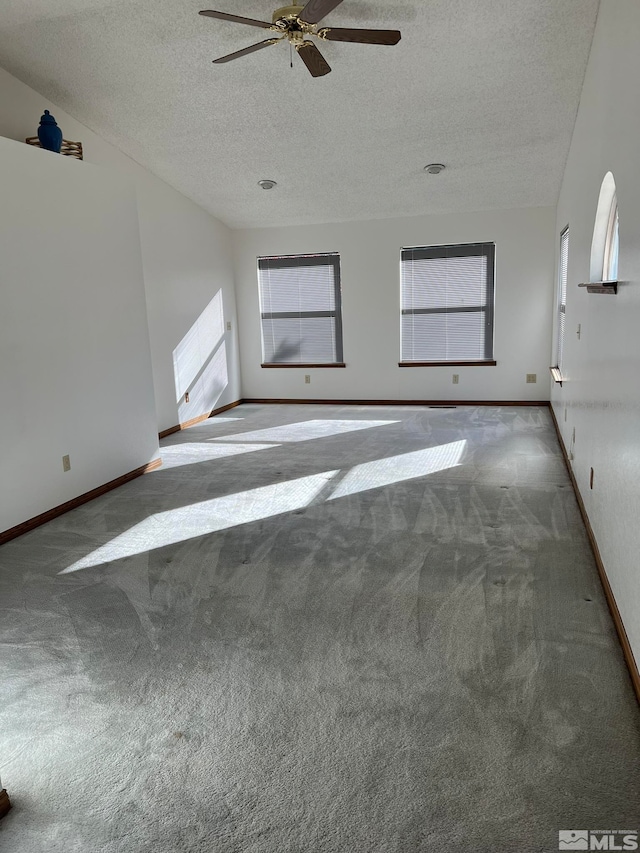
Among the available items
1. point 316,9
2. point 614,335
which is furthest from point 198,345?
point 614,335

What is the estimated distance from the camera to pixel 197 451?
5.13m

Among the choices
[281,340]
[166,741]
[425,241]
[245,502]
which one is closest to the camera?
[166,741]

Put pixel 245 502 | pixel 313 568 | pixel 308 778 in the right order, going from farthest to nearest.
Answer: pixel 245 502
pixel 313 568
pixel 308 778

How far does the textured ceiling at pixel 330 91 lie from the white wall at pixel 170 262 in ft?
0.51

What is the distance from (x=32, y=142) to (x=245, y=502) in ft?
9.18

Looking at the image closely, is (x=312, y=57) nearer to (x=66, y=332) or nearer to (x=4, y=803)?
(x=66, y=332)

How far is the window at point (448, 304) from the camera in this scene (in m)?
6.86

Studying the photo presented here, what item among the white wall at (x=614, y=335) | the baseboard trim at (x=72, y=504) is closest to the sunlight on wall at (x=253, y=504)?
the baseboard trim at (x=72, y=504)

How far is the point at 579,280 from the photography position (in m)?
3.86

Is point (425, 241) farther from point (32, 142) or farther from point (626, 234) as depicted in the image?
point (626, 234)

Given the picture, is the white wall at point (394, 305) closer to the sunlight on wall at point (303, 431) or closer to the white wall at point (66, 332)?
the sunlight on wall at point (303, 431)

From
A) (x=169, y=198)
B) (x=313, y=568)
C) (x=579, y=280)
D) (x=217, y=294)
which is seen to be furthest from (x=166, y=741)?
(x=217, y=294)

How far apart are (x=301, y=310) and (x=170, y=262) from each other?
6.95ft

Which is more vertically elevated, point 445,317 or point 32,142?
point 32,142
